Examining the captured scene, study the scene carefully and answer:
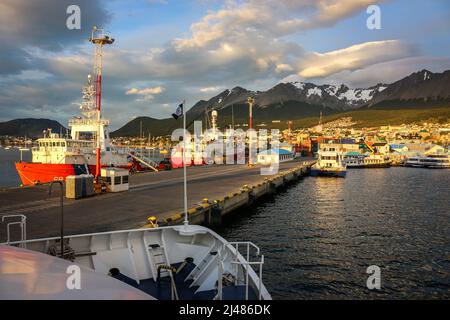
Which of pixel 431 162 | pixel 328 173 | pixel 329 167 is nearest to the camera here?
pixel 328 173

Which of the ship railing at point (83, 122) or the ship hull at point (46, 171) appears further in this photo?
the ship railing at point (83, 122)

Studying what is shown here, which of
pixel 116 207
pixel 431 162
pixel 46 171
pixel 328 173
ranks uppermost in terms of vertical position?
pixel 46 171

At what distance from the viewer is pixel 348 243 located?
2370 cm

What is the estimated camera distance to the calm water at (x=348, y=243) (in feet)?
54.6

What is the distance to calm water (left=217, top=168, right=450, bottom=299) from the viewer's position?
1666cm
